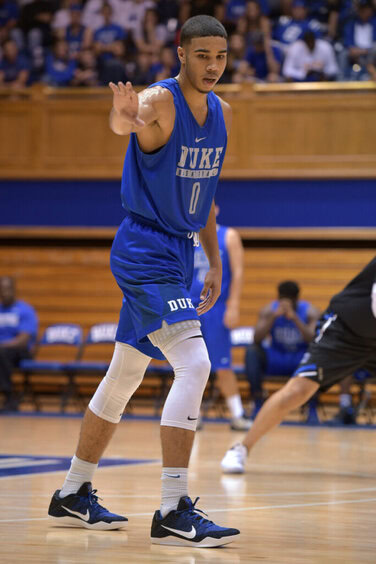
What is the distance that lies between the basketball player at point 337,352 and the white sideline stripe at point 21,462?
1245 millimetres

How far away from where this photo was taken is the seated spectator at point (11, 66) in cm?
1505

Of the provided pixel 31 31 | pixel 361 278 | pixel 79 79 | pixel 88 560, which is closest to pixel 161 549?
pixel 88 560

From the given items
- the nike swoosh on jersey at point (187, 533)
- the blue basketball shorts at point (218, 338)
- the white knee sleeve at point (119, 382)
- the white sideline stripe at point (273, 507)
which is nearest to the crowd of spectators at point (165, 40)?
the blue basketball shorts at point (218, 338)

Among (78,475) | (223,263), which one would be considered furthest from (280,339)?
(78,475)

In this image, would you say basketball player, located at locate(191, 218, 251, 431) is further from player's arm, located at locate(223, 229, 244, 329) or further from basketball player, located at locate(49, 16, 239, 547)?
basketball player, located at locate(49, 16, 239, 547)

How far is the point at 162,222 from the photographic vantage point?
3.77 metres

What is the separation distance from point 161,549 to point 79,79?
12.0 m

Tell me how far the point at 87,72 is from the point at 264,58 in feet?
8.87

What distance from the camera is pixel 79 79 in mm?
14586

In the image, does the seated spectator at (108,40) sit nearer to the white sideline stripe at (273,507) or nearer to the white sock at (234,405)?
the white sock at (234,405)

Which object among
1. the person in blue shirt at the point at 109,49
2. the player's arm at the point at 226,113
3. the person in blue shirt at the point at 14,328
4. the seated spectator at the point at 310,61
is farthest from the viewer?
the person in blue shirt at the point at 109,49

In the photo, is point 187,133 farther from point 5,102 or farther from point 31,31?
point 31,31

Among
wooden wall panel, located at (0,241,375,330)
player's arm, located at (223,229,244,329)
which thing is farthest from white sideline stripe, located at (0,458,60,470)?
wooden wall panel, located at (0,241,375,330)

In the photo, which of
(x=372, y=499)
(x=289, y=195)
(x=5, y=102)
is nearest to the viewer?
(x=372, y=499)
